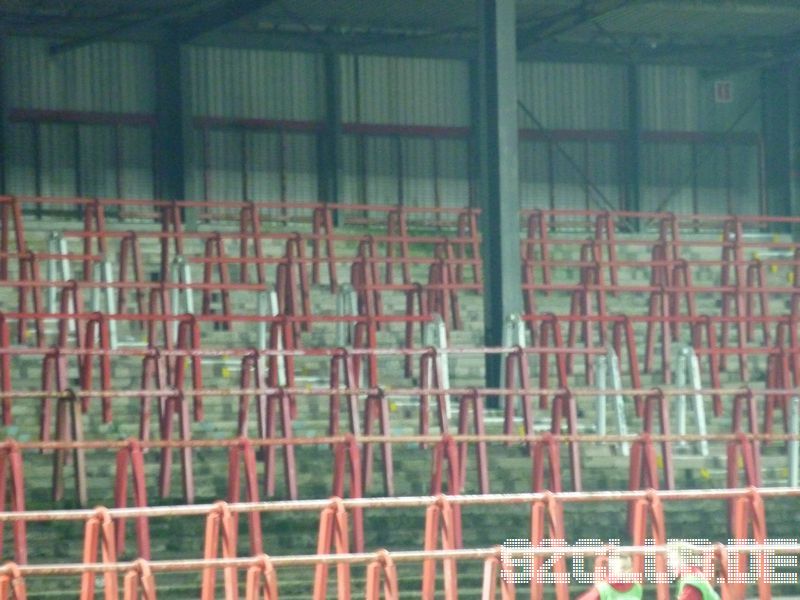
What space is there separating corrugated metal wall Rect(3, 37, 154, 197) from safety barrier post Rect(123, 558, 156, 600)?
15.8m

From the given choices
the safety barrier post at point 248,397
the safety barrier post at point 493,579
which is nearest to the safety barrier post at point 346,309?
the safety barrier post at point 248,397

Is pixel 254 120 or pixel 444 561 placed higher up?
pixel 254 120

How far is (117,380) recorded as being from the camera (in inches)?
631

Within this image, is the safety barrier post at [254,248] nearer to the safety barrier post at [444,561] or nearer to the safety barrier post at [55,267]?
the safety barrier post at [55,267]

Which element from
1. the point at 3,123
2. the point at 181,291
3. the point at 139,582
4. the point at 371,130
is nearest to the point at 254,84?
the point at 371,130

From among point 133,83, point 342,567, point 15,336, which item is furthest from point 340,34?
point 342,567

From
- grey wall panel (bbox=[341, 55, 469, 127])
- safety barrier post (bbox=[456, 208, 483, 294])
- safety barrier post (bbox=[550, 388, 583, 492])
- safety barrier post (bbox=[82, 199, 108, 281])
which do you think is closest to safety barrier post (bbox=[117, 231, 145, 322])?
safety barrier post (bbox=[82, 199, 108, 281])

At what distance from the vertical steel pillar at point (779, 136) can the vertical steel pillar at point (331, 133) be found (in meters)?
7.21

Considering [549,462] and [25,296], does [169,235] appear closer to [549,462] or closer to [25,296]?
[25,296]

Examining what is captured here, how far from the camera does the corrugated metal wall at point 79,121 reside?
24047 millimetres

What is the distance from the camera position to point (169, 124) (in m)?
24.7

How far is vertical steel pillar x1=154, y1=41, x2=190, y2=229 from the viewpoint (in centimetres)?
2445

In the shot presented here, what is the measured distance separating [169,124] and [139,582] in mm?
16374

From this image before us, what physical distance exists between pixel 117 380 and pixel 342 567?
685cm
